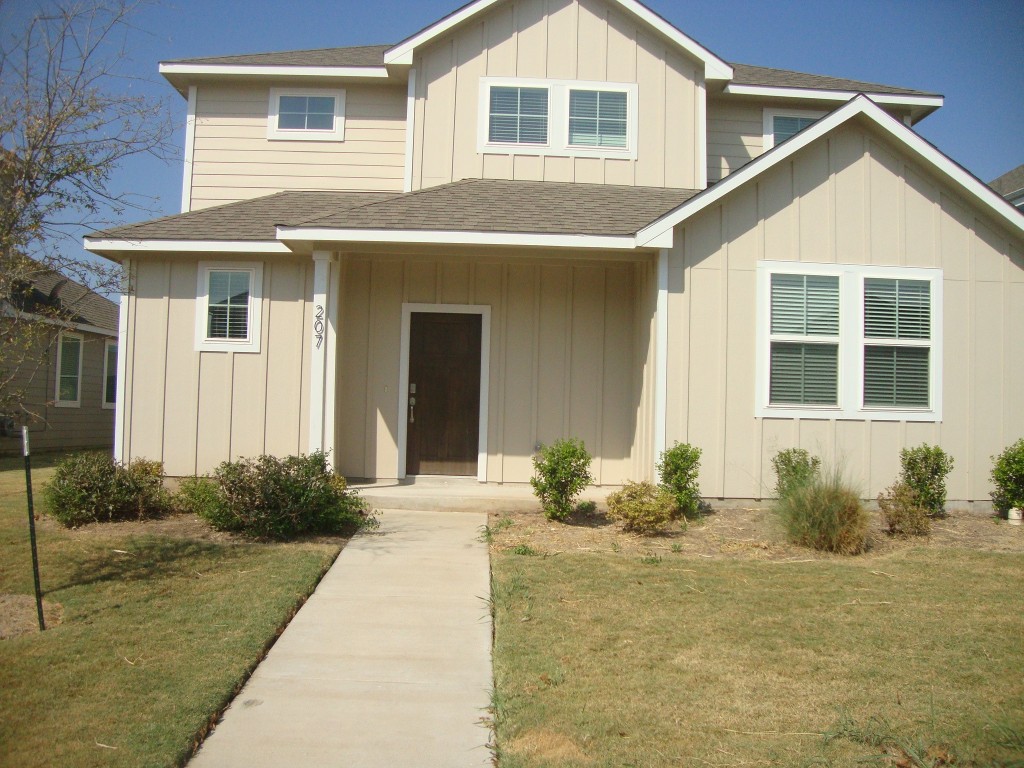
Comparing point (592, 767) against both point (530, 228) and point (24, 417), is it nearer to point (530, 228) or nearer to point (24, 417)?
point (24, 417)

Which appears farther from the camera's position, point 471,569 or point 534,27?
point 534,27

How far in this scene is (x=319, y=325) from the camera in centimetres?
984

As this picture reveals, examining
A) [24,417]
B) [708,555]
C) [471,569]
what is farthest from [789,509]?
[24,417]

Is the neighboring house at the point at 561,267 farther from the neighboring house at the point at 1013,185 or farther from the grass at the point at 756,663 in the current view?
the neighboring house at the point at 1013,185

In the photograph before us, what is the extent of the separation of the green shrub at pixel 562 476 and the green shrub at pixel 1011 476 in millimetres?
4889

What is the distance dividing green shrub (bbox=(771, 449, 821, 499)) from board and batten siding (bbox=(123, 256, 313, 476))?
6.03 metres

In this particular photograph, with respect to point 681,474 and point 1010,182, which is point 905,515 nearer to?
point 681,474

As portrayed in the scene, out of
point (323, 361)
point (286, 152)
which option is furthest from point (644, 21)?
point (323, 361)

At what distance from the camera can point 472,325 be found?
36.8ft

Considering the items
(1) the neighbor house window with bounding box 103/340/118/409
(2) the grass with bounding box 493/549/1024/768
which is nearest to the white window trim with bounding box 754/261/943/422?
(2) the grass with bounding box 493/549/1024/768

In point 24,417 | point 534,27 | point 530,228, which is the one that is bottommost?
point 24,417

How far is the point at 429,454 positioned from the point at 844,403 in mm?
5430

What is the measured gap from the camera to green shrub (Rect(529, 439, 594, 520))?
8.71 meters

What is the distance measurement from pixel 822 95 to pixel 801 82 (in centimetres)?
63
